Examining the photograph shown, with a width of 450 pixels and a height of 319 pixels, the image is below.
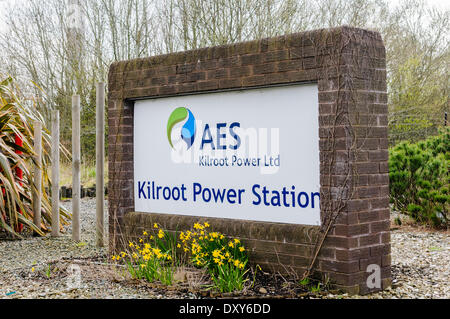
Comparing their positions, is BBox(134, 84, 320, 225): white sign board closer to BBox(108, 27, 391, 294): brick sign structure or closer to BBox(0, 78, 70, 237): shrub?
BBox(108, 27, 391, 294): brick sign structure

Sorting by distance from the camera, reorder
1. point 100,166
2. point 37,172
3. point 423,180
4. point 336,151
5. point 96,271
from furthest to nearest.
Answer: point 423,180, point 37,172, point 100,166, point 96,271, point 336,151

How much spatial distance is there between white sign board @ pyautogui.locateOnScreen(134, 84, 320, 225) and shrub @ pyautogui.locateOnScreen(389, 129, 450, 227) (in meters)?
3.63

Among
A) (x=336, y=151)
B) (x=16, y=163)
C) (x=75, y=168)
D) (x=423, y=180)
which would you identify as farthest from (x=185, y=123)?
(x=423, y=180)

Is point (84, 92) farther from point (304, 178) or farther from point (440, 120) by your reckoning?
point (304, 178)

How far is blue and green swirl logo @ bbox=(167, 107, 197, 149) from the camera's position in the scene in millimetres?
6023

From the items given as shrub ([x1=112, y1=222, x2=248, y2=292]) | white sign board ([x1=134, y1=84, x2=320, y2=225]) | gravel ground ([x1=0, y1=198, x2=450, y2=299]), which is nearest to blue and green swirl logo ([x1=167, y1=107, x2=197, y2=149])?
white sign board ([x1=134, y1=84, x2=320, y2=225])

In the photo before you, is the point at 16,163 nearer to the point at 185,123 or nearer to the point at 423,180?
the point at 185,123

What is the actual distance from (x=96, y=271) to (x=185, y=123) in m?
1.68

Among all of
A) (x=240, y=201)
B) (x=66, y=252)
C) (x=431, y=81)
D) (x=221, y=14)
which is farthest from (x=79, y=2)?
(x=240, y=201)

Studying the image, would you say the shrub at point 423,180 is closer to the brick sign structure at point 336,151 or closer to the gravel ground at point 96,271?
the gravel ground at point 96,271

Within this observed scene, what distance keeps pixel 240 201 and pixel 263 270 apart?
671mm

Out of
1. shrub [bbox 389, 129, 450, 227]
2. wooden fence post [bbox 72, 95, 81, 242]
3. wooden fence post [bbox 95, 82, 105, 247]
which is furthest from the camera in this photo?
shrub [bbox 389, 129, 450, 227]

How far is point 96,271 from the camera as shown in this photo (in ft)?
19.2

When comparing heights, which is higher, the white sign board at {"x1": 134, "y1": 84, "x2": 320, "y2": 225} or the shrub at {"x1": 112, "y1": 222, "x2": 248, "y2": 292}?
the white sign board at {"x1": 134, "y1": 84, "x2": 320, "y2": 225}
